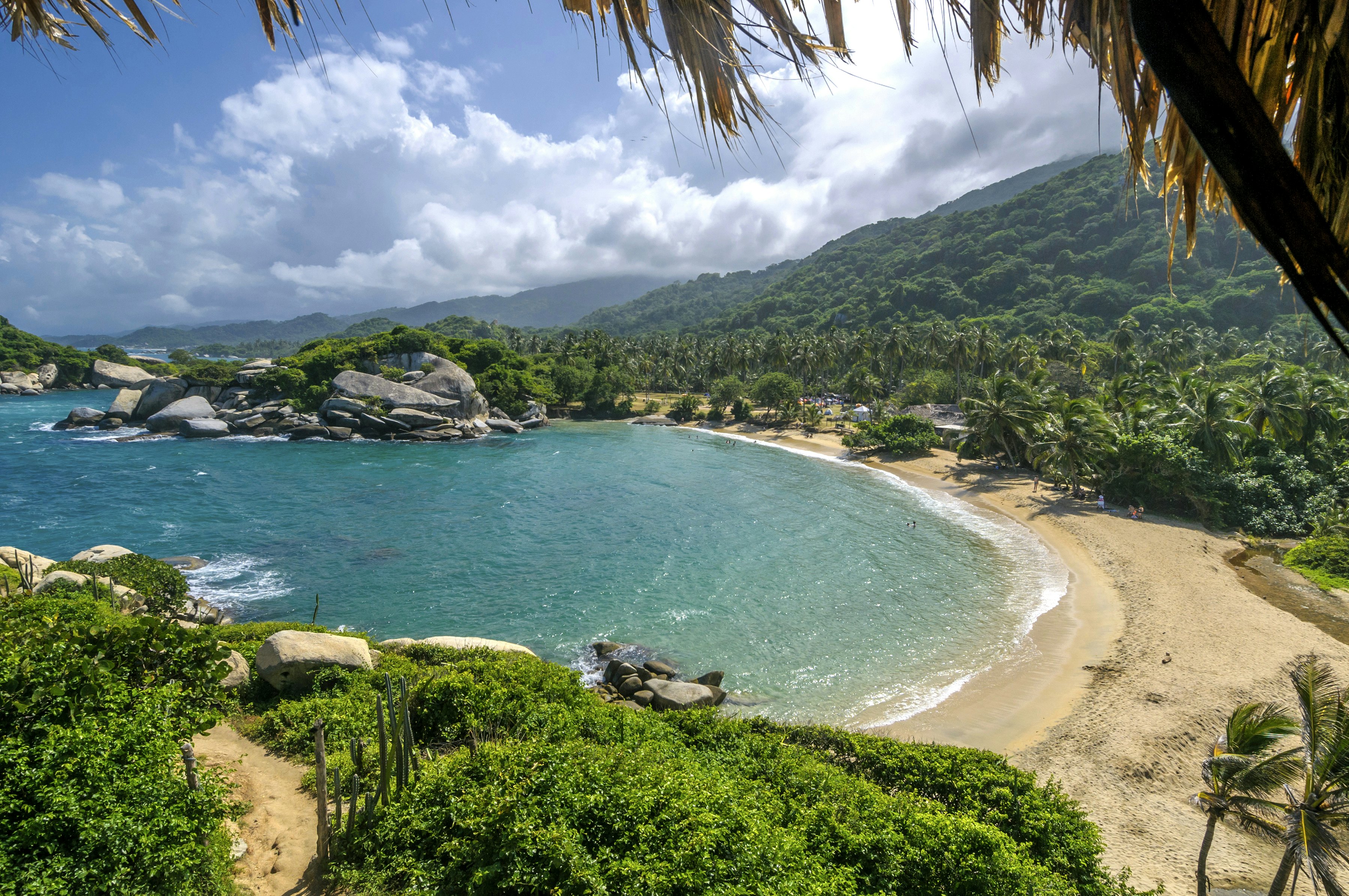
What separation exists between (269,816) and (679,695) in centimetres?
843

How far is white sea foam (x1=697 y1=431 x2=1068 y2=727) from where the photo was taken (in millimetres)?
15062

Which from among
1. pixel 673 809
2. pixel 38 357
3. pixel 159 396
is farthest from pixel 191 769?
pixel 38 357

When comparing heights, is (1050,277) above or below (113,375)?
above

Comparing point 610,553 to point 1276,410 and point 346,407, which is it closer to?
point 1276,410

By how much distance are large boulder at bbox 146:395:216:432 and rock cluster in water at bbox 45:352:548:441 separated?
8 centimetres

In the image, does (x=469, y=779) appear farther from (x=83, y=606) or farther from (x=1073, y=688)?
(x=1073, y=688)

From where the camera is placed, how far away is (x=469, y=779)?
7375 millimetres

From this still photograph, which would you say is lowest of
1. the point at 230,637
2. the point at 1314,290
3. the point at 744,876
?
the point at 230,637

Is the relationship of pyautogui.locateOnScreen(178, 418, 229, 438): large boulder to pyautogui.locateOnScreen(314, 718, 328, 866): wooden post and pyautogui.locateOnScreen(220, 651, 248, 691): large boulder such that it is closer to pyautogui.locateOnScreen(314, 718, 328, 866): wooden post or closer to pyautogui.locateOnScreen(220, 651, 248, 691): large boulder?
pyautogui.locateOnScreen(220, 651, 248, 691): large boulder

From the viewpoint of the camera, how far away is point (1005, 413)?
120ft

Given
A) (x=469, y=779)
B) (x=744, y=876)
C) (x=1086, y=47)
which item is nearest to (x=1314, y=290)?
(x=1086, y=47)

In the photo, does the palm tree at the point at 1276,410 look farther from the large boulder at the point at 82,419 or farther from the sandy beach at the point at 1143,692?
the large boulder at the point at 82,419

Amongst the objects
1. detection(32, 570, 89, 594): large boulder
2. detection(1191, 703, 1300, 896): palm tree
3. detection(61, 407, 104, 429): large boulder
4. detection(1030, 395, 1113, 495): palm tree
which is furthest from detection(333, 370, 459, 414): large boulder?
detection(1191, 703, 1300, 896): palm tree

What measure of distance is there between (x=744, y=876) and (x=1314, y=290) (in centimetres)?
607
